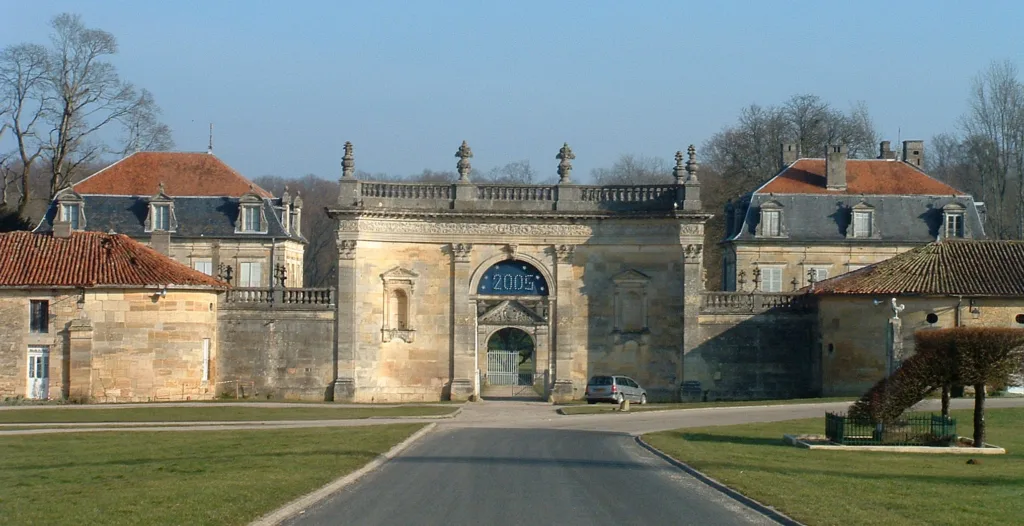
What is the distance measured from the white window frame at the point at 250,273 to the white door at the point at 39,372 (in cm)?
2191

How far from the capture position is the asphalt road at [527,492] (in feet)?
54.5

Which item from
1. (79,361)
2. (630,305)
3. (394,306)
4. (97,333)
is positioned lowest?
(79,361)

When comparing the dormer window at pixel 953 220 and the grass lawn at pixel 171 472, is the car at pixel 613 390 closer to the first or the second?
the grass lawn at pixel 171 472

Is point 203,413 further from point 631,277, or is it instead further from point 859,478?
point 859,478

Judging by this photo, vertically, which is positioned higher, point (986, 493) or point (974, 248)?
point (974, 248)

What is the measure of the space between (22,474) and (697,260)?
29.5 m

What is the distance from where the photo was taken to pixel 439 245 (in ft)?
157

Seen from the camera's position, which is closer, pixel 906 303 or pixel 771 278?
pixel 906 303

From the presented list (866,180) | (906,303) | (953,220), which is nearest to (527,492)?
(906,303)

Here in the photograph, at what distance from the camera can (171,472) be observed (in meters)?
21.8

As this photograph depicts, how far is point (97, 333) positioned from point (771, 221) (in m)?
32.5

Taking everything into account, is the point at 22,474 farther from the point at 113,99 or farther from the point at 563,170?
the point at 113,99

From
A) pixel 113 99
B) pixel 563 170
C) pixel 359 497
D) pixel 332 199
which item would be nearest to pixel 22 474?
pixel 359 497

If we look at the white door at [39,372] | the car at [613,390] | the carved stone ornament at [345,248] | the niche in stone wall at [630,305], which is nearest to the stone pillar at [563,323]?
the niche in stone wall at [630,305]
